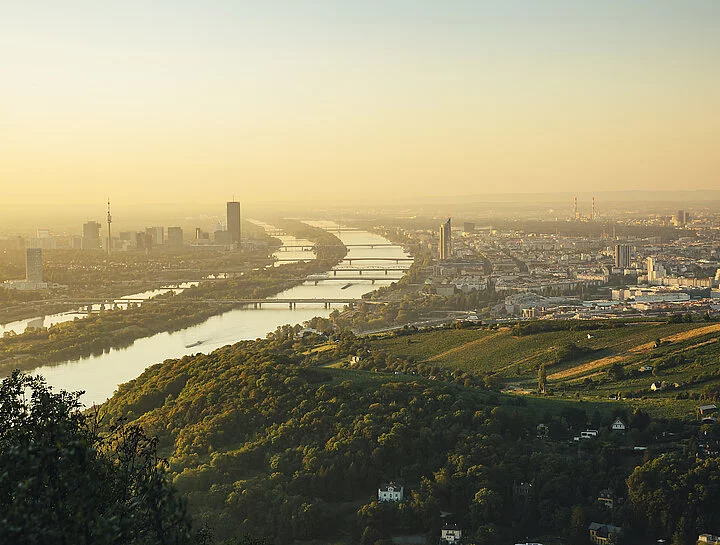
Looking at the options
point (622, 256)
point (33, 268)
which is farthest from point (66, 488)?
point (622, 256)

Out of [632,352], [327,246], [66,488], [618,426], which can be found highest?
[66,488]

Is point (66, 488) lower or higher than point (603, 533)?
higher

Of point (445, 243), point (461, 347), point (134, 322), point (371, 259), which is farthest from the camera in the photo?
point (445, 243)

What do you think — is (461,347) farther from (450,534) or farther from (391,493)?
(450,534)

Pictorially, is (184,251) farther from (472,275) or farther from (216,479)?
(216,479)

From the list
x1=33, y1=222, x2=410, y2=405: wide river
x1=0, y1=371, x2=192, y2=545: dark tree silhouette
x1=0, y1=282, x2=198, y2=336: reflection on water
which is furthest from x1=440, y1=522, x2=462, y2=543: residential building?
x1=0, y1=282, x2=198, y2=336: reflection on water

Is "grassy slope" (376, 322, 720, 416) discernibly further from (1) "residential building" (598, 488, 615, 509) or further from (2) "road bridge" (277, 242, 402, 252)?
(2) "road bridge" (277, 242, 402, 252)

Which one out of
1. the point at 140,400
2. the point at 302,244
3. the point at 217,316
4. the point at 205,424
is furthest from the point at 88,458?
the point at 302,244

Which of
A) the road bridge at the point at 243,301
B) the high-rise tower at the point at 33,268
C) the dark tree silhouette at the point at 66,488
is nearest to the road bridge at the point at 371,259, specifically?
the high-rise tower at the point at 33,268
